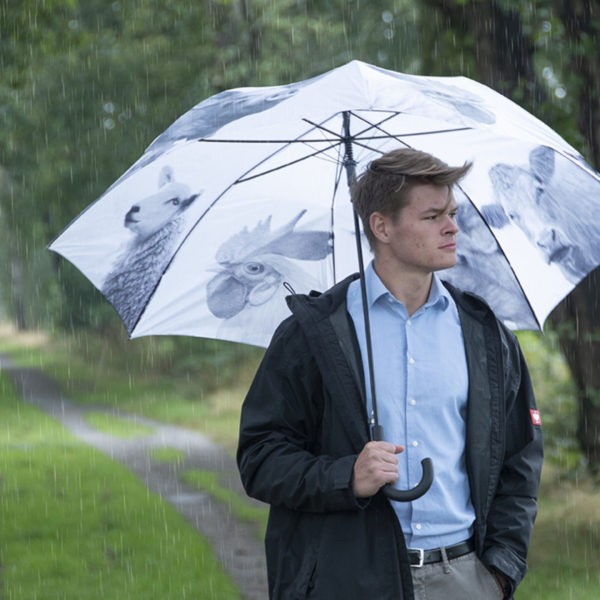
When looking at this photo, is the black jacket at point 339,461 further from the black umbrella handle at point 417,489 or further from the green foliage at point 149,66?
the green foliage at point 149,66

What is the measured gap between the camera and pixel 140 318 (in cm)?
410

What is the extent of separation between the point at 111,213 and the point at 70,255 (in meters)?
0.25

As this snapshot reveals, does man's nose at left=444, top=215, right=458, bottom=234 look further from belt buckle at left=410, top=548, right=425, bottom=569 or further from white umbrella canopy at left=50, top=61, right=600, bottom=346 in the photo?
belt buckle at left=410, top=548, right=425, bottom=569

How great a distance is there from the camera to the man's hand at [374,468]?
109 inches

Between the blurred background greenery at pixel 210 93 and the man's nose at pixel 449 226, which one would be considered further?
the blurred background greenery at pixel 210 93

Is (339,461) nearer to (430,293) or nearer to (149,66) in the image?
(430,293)

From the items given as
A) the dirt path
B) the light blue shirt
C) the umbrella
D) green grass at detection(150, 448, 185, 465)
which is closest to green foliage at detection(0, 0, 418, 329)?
the dirt path

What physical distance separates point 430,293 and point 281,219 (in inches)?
45.9

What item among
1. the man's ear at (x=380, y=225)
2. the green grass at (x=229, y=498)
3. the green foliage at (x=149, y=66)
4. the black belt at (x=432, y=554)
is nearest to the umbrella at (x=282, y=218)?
the man's ear at (x=380, y=225)

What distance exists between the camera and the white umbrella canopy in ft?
12.5

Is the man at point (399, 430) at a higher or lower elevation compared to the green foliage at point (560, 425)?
higher

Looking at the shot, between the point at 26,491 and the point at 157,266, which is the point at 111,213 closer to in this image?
the point at 157,266

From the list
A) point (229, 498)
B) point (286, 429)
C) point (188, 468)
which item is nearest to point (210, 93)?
point (188, 468)

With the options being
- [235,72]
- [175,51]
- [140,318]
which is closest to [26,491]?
[140,318]
